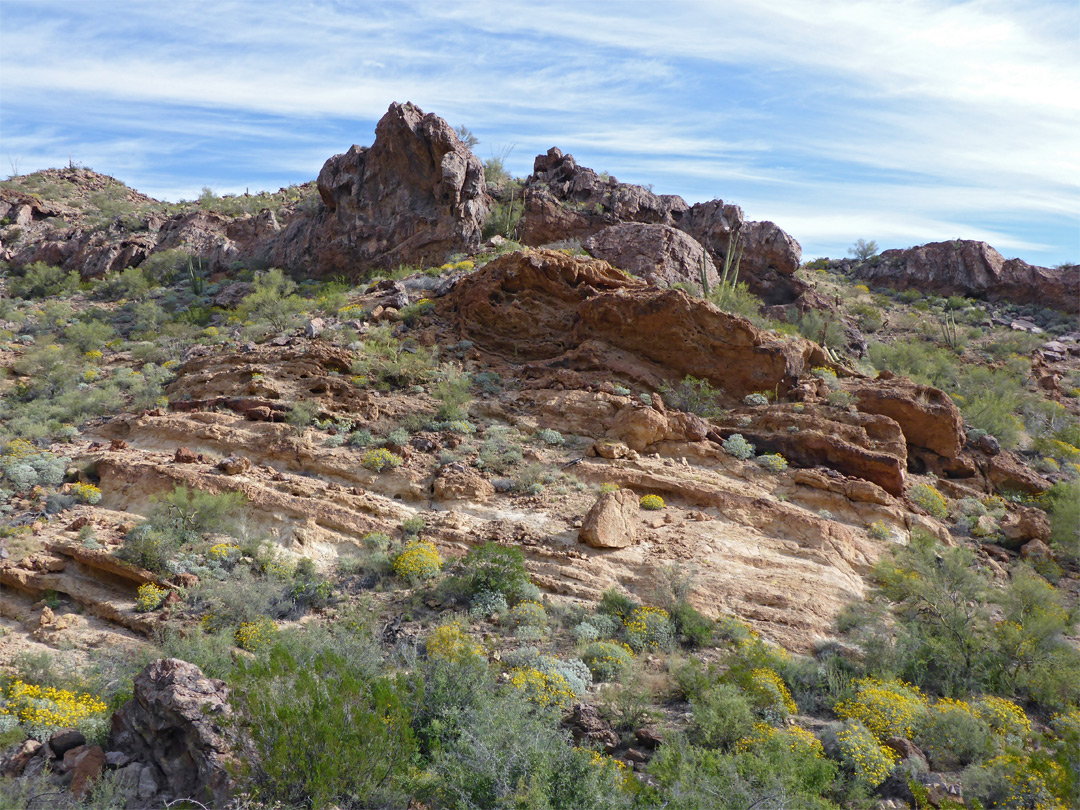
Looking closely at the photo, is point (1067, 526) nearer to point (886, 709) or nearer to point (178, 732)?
point (886, 709)

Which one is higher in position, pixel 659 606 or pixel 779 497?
pixel 779 497

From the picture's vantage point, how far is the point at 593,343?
14.7m

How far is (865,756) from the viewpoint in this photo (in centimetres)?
616

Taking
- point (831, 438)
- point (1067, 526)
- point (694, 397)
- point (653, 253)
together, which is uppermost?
point (653, 253)

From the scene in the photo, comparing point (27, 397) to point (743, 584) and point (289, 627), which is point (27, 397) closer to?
point (289, 627)

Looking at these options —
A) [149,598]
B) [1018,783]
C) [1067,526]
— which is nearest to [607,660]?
[1018,783]

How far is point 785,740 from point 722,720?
1.96 feet

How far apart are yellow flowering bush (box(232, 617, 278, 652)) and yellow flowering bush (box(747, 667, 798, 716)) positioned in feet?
18.2

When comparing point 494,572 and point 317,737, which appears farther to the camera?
point 494,572

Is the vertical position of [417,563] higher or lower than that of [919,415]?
lower

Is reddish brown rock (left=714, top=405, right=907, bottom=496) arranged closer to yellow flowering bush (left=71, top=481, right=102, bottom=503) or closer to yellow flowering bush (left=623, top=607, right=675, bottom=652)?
yellow flowering bush (left=623, top=607, right=675, bottom=652)

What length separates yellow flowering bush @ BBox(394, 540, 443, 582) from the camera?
Result: 29.6ft

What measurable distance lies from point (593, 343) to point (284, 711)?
10.8m

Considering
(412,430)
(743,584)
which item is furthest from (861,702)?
(412,430)
